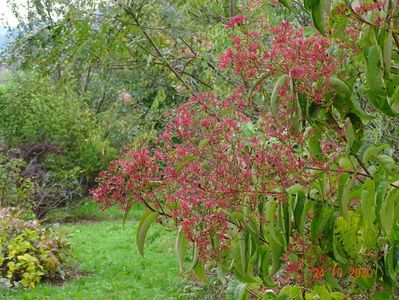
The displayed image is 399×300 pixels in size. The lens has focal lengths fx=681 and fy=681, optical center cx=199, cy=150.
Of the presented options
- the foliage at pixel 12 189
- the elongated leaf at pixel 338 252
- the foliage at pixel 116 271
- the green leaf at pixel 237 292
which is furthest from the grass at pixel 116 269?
the elongated leaf at pixel 338 252

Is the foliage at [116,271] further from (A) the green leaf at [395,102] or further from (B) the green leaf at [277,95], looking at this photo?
(A) the green leaf at [395,102]

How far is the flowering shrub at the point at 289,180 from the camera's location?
143 cm

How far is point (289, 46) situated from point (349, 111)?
0.20m

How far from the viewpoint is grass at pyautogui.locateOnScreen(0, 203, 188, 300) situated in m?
7.01

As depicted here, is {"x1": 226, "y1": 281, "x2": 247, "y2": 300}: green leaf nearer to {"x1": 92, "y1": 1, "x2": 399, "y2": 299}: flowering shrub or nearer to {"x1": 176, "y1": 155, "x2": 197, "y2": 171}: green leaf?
{"x1": 92, "y1": 1, "x2": 399, "y2": 299}: flowering shrub

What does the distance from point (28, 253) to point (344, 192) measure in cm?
667

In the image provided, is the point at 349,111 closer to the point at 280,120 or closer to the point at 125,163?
the point at 280,120

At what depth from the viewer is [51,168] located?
13.1 meters

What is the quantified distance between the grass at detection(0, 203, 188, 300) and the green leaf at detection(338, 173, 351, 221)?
12.4 ft

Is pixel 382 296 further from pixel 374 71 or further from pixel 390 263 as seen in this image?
pixel 374 71

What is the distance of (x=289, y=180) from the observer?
1.50 meters

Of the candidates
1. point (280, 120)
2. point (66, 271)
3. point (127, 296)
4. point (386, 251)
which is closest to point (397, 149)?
point (386, 251)
